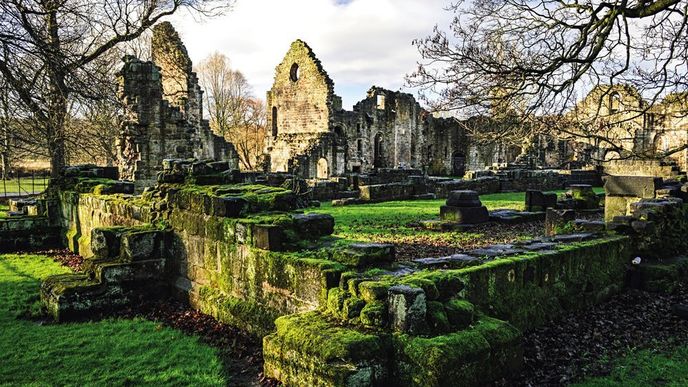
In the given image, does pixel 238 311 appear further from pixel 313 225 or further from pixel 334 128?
pixel 334 128

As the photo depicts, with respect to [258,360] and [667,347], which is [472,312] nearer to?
[258,360]

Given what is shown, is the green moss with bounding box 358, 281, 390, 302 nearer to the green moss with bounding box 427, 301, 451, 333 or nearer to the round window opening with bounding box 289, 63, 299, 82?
the green moss with bounding box 427, 301, 451, 333

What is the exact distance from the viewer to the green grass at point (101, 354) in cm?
508

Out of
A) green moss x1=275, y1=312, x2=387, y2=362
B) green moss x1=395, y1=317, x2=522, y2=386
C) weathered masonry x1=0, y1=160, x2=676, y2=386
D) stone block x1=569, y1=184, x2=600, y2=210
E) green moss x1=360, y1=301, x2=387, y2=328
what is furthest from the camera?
stone block x1=569, y1=184, x2=600, y2=210

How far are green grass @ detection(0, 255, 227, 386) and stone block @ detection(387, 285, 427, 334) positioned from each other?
1.88m

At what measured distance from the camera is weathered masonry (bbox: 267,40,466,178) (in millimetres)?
34500

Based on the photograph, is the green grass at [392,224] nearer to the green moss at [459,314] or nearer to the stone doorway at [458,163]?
the green moss at [459,314]

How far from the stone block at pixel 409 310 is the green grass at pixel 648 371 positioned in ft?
5.75

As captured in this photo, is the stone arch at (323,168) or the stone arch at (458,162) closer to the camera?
the stone arch at (323,168)

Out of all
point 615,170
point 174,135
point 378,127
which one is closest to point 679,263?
point 174,135

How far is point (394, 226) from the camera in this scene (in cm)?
1256

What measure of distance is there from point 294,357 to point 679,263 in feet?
24.0

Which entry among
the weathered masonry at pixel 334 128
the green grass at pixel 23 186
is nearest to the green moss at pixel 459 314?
the weathered masonry at pixel 334 128

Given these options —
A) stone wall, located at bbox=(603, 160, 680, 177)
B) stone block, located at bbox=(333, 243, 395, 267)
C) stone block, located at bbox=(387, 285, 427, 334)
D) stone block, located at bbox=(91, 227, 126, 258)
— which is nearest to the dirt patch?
stone block, located at bbox=(387, 285, 427, 334)
